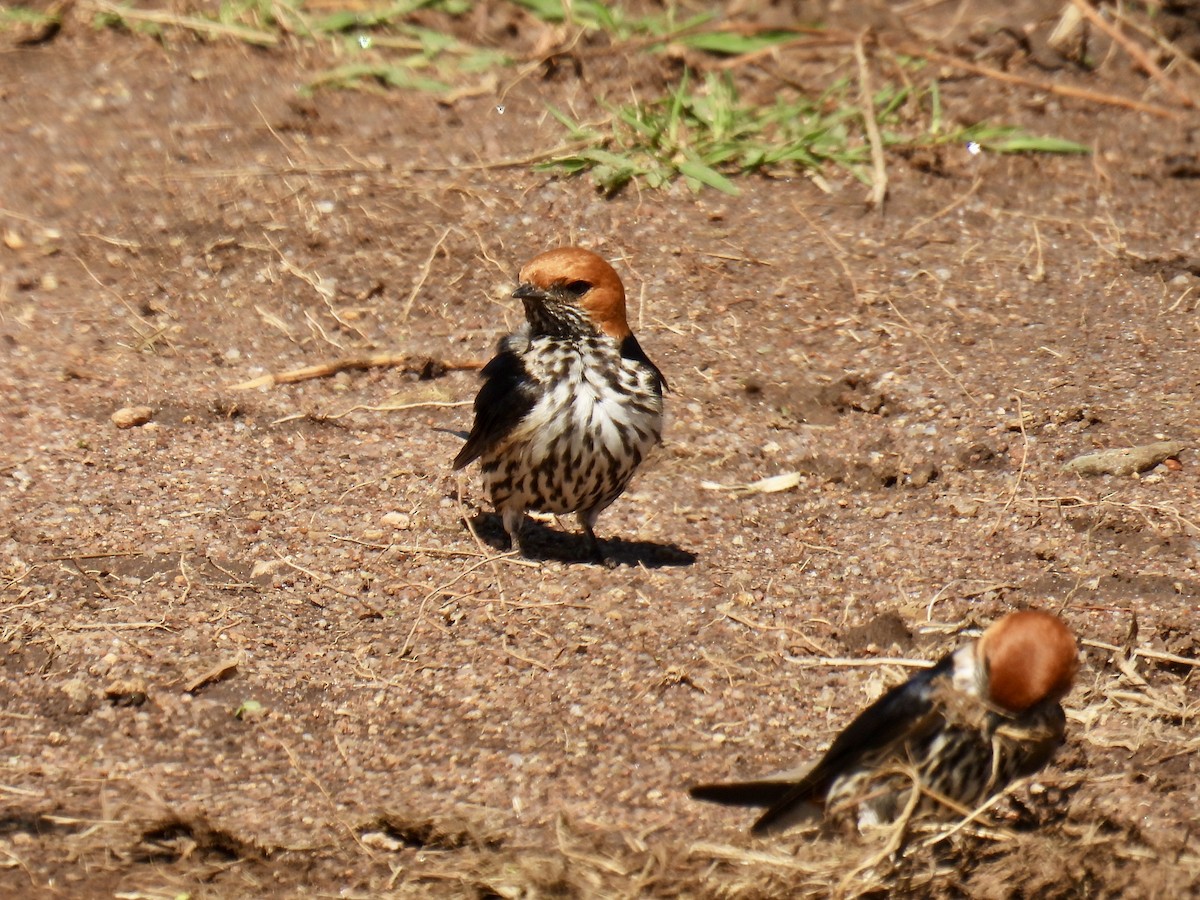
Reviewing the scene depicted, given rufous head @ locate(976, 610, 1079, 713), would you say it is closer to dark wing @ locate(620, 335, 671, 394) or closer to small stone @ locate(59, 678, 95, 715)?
dark wing @ locate(620, 335, 671, 394)

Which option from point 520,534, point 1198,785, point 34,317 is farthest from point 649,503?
point 34,317

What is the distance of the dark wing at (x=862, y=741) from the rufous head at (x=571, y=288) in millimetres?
2092

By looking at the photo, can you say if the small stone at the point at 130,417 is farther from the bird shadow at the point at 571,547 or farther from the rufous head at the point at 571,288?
the rufous head at the point at 571,288

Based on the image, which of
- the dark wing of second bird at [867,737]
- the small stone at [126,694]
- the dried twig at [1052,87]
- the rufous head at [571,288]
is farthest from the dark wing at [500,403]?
the dried twig at [1052,87]

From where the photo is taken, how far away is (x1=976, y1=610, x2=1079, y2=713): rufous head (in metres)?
3.88

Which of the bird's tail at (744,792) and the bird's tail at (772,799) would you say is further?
the bird's tail at (744,792)

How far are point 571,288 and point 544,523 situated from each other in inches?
49.9

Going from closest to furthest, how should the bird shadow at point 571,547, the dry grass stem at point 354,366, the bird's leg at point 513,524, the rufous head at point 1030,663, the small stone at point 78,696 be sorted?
the rufous head at point 1030,663
the small stone at point 78,696
the bird shadow at point 571,547
the bird's leg at point 513,524
the dry grass stem at point 354,366

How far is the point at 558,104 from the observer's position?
8.42 m

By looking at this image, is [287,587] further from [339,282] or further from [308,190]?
[308,190]

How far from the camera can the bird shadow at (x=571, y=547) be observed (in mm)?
5730

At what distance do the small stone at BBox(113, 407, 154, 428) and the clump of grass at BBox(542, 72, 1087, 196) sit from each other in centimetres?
253

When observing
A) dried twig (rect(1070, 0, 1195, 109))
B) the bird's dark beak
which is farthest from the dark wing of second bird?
dried twig (rect(1070, 0, 1195, 109))

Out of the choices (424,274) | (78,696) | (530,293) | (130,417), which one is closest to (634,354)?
(530,293)
